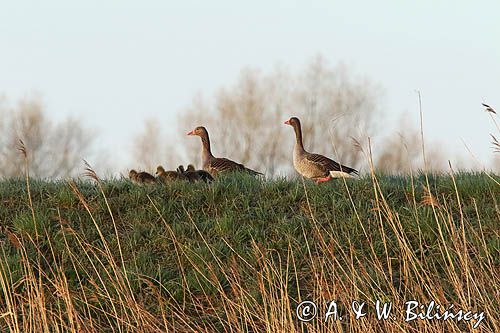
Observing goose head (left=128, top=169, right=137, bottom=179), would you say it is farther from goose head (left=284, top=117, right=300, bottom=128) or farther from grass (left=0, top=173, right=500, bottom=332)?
goose head (left=284, top=117, right=300, bottom=128)

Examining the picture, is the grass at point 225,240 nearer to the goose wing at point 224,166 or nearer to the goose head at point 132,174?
the goose head at point 132,174

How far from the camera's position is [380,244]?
29.7 feet

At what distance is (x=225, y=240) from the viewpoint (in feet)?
28.1

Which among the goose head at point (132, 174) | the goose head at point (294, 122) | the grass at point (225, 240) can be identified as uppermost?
the goose head at point (294, 122)

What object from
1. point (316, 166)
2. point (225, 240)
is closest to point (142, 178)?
point (316, 166)

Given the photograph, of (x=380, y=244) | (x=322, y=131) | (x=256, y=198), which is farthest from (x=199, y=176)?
(x=322, y=131)

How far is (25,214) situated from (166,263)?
2.41 metres

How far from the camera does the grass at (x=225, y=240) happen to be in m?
7.85

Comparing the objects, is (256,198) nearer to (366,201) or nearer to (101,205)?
(366,201)

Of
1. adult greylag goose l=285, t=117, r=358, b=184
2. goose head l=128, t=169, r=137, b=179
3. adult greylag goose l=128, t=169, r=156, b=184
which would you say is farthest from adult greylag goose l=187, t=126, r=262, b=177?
goose head l=128, t=169, r=137, b=179

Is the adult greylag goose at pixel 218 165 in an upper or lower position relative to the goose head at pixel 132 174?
lower

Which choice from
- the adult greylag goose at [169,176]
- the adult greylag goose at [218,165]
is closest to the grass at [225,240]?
the adult greylag goose at [169,176]

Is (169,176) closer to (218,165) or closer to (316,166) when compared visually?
(218,165)

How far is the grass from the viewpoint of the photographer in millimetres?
7848
